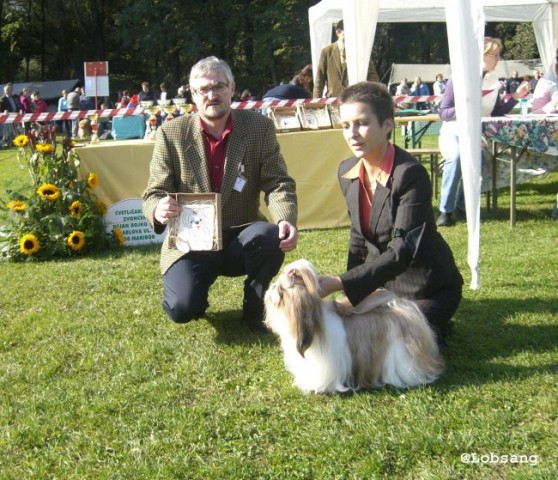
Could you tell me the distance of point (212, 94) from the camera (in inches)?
128

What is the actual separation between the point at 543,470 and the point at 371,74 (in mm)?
5212

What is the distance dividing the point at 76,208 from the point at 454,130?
3.22m

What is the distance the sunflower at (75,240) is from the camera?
5.25 metres

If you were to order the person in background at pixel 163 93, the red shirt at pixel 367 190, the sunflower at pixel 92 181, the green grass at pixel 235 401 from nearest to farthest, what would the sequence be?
the green grass at pixel 235 401, the red shirt at pixel 367 190, the sunflower at pixel 92 181, the person in background at pixel 163 93

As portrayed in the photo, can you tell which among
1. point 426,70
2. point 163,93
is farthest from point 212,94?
point 426,70

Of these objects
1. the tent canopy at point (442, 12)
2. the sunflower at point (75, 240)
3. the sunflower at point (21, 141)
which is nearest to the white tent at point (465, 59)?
the sunflower at point (75, 240)

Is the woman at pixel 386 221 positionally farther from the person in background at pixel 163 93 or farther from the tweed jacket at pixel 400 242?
the person in background at pixel 163 93

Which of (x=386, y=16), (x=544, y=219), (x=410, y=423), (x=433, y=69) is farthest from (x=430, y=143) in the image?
(x=433, y=69)

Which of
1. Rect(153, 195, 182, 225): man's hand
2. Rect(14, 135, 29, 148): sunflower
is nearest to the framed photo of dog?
Rect(153, 195, 182, 225): man's hand

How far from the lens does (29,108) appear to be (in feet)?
70.5

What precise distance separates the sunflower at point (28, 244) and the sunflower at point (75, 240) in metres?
0.24

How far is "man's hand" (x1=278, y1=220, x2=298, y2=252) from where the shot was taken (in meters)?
3.12

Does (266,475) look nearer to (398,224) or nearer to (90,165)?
(398,224)

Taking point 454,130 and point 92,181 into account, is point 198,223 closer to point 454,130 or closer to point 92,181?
point 92,181
